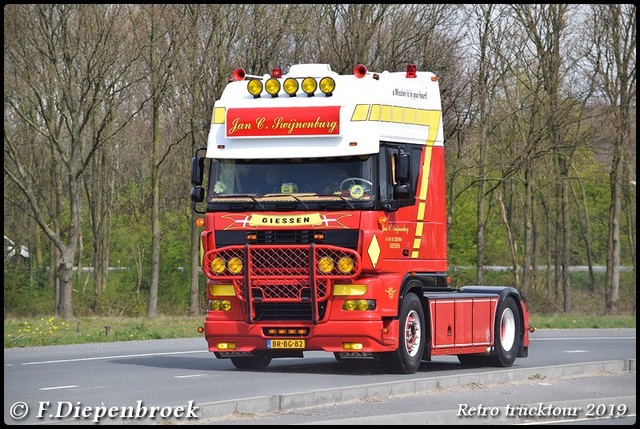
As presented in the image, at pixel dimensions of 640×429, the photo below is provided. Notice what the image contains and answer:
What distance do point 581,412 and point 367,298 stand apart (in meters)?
4.91

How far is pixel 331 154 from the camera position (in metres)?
17.2

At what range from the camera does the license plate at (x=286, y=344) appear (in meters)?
17.3

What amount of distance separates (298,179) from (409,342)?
9.43ft

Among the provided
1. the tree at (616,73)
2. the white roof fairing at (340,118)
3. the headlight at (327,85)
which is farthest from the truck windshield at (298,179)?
the tree at (616,73)

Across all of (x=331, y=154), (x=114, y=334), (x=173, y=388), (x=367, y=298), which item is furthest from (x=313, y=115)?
(x=114, y=334)

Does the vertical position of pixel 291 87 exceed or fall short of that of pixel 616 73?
it falls short

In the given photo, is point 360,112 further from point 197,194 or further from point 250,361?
point 250,361

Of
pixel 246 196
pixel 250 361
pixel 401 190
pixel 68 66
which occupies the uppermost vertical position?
pixel 68 66

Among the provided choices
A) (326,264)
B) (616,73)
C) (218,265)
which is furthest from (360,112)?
(616,73)

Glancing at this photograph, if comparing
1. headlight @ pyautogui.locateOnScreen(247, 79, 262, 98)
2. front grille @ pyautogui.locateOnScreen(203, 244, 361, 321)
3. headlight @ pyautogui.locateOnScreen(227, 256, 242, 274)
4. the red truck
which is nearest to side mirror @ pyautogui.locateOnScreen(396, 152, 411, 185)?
the red truck

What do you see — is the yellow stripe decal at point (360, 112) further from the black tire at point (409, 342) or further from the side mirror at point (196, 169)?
the black tire at point (409, 342)

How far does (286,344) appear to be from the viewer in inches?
683

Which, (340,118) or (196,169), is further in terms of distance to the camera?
(196,169)

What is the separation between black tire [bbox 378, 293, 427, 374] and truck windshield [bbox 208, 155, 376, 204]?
5.94 feet
